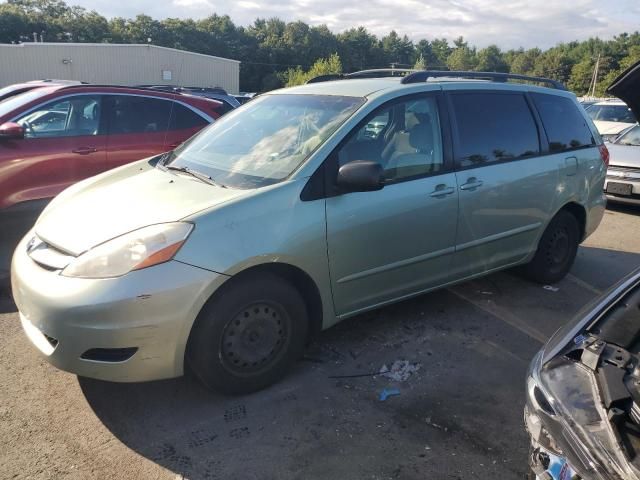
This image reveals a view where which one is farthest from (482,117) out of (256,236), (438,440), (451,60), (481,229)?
(451,60)

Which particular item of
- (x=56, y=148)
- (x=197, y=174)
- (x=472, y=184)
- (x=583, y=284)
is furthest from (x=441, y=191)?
(x=56, y=148)

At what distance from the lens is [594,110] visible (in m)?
13.1

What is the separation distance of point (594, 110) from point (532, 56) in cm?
9446

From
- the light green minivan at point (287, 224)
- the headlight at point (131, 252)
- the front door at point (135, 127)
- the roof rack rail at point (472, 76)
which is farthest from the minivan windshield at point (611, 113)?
the headlight at point (131, 252)

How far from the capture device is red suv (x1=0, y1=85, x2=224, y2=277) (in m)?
5.44

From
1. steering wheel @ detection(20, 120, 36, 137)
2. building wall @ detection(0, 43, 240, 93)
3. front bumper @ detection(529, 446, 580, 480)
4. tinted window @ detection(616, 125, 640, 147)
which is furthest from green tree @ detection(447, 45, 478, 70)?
front bumper @ detection(529, 446, 580, 480)

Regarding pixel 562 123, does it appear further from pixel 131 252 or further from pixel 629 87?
pixel 131 252

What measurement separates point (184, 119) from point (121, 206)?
3833 mm

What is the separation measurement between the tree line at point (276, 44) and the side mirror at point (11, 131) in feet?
190

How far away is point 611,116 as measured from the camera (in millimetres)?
12555

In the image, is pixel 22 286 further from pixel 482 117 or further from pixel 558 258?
pixel 558 258

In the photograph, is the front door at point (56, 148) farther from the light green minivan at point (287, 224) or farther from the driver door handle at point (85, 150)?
the light green minivan at point (287, 224)

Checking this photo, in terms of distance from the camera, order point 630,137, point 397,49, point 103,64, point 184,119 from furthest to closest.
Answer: point 397,49 < point 103,64 < point 630,137 < point 184,119

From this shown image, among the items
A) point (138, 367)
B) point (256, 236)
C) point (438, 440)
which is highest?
point (256, 236)
